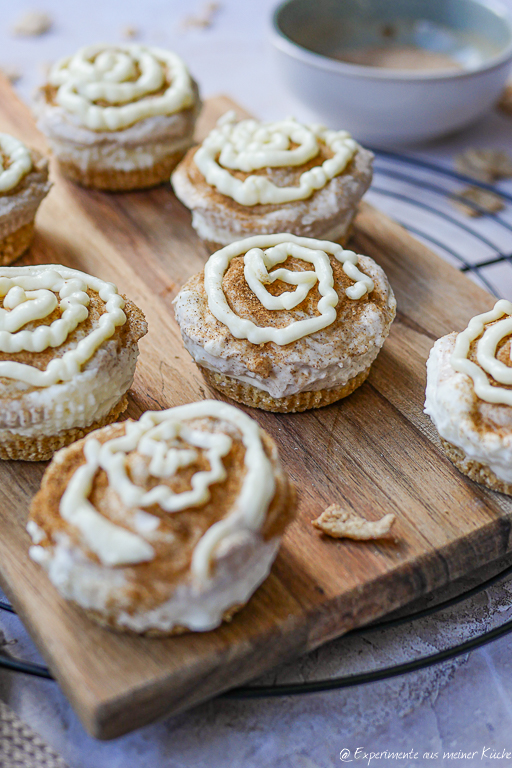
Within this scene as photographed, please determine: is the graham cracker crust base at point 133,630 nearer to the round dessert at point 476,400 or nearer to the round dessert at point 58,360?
the round dessert at point 58,360

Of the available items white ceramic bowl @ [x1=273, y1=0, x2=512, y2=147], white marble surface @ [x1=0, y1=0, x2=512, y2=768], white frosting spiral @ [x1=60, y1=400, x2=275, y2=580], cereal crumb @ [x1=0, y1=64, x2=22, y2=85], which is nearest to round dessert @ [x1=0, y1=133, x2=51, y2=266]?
white frosting spiral @ [x1=60, y1=400, x2=275, y2=580]

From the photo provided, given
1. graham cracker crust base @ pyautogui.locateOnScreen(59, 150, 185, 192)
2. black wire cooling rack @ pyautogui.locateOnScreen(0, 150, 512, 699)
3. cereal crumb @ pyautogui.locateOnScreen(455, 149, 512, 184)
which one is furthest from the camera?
cereal crumb @ pyautogui.locateOnScreen(455, 149, 512, 184)

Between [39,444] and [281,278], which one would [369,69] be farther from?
[39,444]

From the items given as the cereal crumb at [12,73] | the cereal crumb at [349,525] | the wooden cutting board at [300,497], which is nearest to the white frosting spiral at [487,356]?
the wooden cutting board at [300,497]

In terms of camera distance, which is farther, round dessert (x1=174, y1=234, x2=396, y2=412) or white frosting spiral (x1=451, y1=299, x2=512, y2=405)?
round dessert (x1=174, y1=234, x2=396, y2=412)

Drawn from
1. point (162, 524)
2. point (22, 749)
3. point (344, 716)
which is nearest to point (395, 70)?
point (162, 524)

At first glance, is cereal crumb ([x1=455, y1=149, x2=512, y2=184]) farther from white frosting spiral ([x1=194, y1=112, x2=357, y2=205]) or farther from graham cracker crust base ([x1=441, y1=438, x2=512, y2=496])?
graham cracker crust base ([x1=441, y1=438, x2=512, y2=496])
